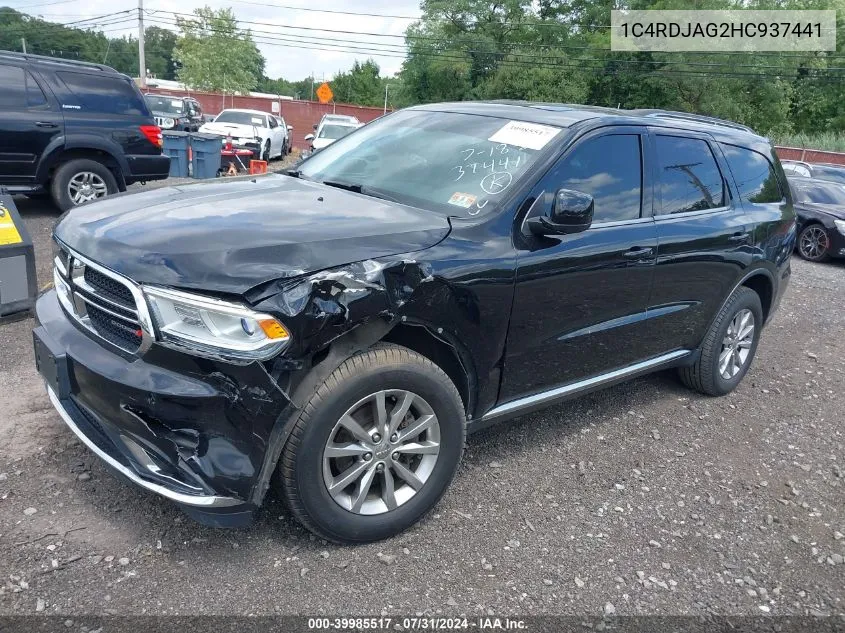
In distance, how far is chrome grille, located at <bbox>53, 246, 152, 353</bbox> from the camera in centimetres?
247

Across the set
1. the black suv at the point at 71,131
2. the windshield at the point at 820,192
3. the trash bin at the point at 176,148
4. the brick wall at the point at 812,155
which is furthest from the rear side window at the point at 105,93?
the brick wall at the point at 812,155

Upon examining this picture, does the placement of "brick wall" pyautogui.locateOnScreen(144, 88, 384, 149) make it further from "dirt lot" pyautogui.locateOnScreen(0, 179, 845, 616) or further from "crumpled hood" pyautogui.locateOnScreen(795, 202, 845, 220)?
"dirt lot" pyautogui.locateOnScreen(0, 179, 845, 616)

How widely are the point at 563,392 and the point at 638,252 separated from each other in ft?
2.82

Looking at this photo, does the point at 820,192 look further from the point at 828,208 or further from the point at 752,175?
the point at 752,175

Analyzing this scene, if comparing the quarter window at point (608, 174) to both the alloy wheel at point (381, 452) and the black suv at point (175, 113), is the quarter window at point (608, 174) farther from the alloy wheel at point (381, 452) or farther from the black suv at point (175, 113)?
the black suv at point (175, 113)

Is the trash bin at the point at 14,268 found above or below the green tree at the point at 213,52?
below

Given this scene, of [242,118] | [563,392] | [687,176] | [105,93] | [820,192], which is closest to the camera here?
[563,392]

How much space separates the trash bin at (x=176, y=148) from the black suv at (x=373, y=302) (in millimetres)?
10615

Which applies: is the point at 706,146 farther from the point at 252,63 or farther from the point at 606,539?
the point at 252,63

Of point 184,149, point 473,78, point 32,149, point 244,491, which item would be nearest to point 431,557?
point 244,491

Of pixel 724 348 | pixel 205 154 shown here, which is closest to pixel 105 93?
pixel 205 154

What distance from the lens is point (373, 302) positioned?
2.58m

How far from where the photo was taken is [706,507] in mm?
3525

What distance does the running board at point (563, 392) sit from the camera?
3291 mm
